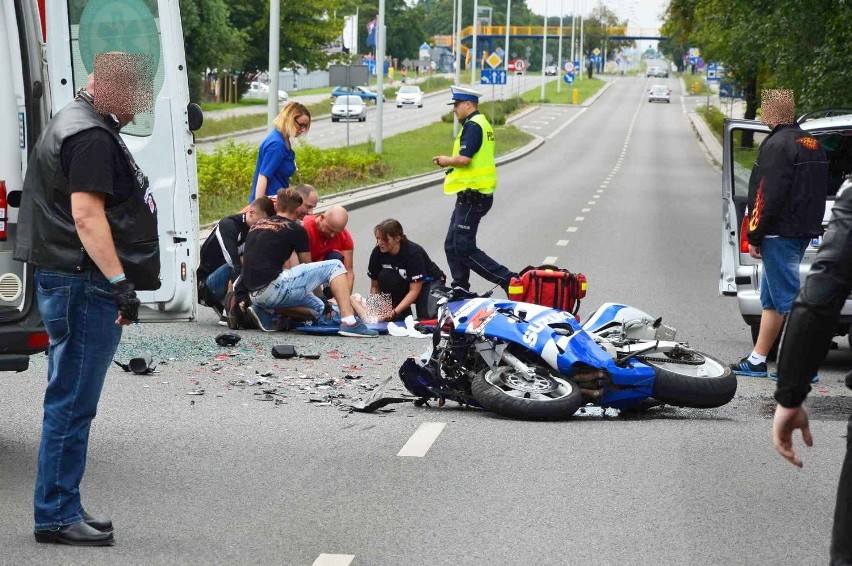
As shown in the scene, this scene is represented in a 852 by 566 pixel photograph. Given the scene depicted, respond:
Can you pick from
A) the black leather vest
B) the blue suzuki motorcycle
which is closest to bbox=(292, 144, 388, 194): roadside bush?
the blue suzuki motorcycle

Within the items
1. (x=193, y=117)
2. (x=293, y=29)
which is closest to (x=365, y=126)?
(x=293, y=29)

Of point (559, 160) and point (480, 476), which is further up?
point (480, 476)

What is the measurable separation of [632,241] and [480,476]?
1503cm

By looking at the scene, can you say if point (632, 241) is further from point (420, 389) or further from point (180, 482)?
point (180, 482)

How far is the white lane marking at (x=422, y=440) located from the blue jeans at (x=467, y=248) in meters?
5.68

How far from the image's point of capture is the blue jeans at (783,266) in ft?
30.7

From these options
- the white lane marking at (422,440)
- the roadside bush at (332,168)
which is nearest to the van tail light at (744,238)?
the white lane marking at (422,440)

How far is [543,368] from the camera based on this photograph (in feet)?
25.7

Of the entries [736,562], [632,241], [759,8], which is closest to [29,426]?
[736,562]

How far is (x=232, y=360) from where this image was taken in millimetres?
9984

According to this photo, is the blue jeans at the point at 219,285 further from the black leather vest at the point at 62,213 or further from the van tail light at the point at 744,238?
the black leather vest at the point at 62,213

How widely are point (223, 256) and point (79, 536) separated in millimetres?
7073

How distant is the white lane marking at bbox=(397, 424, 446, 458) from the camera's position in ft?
22.8

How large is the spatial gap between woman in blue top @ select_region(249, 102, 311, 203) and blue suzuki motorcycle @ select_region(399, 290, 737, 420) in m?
4.80
